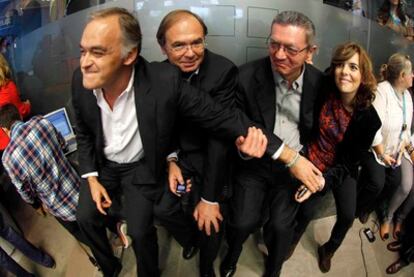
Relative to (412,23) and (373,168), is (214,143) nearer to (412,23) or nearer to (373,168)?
(373,168)

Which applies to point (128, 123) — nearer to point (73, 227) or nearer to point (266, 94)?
point (266, 94)

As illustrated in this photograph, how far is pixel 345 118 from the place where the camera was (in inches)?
62.8

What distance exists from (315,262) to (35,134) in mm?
1785

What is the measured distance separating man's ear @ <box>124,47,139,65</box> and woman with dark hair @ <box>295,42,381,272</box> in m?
0.92

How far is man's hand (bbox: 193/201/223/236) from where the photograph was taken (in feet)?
5.09

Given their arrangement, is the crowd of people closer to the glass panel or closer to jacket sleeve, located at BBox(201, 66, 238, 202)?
jacket sleeve, located at BBox(201, 66, 238, 202)

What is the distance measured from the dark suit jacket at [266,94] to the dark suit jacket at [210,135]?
0.19 feet

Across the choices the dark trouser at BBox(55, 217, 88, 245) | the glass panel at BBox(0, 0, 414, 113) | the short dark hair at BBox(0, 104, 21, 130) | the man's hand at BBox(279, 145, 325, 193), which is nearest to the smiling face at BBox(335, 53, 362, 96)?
the man's hand at BBox(279, 145, 325, 193)

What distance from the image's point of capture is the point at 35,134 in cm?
157

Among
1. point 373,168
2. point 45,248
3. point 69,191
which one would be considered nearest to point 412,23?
point 373,168

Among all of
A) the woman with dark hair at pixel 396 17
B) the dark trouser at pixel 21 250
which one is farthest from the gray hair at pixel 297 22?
the dark trouser at pixel 21 250

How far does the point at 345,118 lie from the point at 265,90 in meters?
0.40

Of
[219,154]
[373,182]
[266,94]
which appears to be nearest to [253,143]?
[219,154]

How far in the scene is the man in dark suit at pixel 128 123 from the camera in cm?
121
